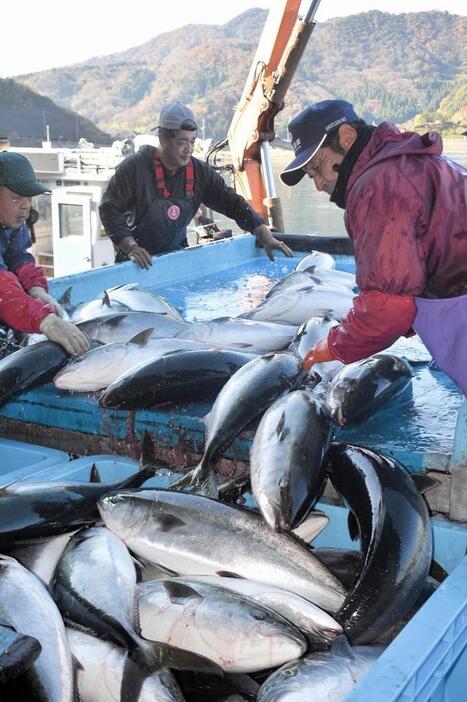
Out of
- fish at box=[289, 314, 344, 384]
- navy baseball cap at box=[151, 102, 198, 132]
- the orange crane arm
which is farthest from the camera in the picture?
the orange crane arm

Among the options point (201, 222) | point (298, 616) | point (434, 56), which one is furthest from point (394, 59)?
point (298, 616)

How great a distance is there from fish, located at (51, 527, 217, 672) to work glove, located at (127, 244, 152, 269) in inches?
176

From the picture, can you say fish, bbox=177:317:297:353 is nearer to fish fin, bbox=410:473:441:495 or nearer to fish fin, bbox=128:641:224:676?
fish fin, bbox=410:473:441:495

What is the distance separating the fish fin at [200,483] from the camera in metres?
2.90

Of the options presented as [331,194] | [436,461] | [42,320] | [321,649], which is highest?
[331,194]

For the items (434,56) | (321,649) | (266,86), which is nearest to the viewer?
(321,649)

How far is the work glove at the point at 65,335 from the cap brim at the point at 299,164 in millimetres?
1483

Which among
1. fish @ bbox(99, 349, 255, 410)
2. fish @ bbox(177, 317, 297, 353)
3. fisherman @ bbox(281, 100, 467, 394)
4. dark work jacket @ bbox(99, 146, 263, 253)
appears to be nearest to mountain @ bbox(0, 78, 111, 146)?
dark work jacket @ bbox(99, 146, 263, 253)

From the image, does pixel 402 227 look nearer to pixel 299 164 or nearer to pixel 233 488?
pixel 299 164

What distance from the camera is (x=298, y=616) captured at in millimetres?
2287

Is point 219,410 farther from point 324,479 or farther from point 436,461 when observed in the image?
point 436,461

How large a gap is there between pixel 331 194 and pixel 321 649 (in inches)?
73.8

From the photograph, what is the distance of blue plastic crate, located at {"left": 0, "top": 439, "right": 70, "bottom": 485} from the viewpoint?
3664 mm

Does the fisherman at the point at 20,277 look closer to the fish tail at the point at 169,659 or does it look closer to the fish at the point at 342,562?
the fish at the point at 342,562
